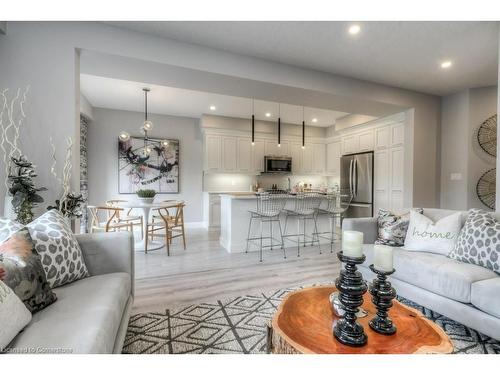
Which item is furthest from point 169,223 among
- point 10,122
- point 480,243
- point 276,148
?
point 480,243

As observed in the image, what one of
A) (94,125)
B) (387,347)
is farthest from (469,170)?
(94,125)

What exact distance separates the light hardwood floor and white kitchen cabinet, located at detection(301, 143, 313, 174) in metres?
3.29

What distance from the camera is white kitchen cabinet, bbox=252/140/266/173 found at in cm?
662

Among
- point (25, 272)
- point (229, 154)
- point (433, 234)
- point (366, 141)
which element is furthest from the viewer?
point (229, 154)

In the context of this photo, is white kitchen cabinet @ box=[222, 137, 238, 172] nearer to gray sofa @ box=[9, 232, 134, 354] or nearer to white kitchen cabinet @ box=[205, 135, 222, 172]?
white kitchen cabinet @ box=[205, 135, 222, 172]

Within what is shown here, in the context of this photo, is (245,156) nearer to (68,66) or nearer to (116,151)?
(116,151)

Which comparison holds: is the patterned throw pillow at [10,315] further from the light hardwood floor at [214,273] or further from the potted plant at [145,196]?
the potted plant at [145,196]

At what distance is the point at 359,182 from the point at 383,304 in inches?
190

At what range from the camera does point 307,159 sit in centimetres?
718

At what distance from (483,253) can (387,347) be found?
1.49m

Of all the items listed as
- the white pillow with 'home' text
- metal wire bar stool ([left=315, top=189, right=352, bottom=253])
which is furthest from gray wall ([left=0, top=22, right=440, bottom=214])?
the white pillow with 'home' text

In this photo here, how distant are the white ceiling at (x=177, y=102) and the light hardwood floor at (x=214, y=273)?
2829 mm

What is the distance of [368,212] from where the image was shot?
5.38m

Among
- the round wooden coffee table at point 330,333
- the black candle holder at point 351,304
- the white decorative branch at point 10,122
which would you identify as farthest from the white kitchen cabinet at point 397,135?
the white decorative branch at point 10,122
